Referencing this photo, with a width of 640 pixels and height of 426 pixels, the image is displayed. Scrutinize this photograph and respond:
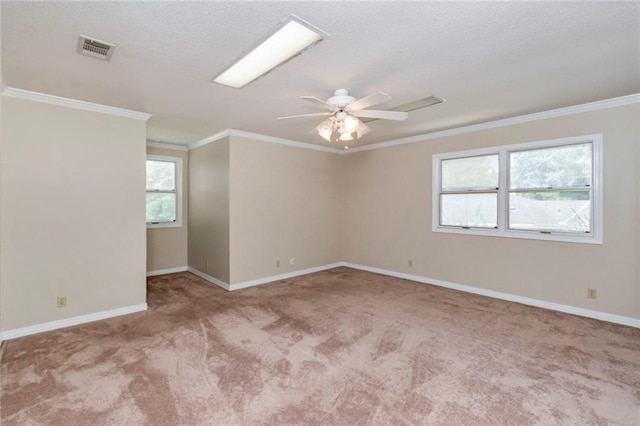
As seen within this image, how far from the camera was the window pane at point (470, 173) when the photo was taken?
4559 millimetres

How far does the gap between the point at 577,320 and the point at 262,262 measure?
4397 mm

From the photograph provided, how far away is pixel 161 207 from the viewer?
231 inches

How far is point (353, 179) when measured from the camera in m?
6.39

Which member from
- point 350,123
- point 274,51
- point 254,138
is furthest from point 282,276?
point 274,51

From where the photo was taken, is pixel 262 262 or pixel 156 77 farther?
pixel 262 262

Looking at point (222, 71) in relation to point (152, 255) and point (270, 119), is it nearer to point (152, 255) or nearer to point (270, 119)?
point (270, 119)

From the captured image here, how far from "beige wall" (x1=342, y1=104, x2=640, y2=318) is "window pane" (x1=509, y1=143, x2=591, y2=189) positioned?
198 mm

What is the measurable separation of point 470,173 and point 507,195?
657 millimetres

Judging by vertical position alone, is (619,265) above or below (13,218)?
below

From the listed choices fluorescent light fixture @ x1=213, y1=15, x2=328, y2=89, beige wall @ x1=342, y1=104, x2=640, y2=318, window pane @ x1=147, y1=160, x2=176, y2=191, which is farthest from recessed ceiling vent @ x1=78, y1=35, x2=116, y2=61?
beige wall @ x1=342, y1=104, x2=640, y2=318

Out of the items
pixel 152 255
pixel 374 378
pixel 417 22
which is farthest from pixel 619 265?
pixel 152 255

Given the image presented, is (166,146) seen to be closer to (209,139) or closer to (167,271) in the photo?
(209,139)

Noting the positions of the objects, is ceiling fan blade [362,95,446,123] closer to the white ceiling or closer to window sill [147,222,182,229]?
the white ceiling

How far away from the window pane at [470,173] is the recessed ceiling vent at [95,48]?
183 inches
